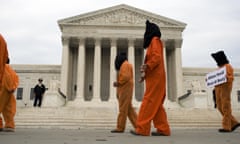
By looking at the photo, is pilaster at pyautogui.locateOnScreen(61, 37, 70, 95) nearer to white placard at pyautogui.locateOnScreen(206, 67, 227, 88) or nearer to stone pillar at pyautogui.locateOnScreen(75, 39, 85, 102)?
stone pillar at pyautogui.locateOnScreen(75, 39, 85, 102)

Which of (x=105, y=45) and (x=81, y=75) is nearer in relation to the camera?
(x=81, y=75)

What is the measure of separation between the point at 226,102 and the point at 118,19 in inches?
1236

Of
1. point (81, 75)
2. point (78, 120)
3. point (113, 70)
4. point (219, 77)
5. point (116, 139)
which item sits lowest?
point (78, 120)

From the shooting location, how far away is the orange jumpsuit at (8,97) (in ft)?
26.8

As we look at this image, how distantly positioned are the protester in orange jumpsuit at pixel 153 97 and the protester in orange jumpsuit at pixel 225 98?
10.4ft

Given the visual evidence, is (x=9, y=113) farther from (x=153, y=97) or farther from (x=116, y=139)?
(x=153, y=97)

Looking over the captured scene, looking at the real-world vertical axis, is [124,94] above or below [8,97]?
above

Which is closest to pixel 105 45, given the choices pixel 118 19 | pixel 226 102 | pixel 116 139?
pixel 118 19

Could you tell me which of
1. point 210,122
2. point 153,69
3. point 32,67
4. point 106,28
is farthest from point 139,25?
point 153,69

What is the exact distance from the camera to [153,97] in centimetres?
636

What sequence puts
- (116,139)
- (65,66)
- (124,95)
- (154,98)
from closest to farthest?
(116,139), (154,98), (124,95), (65,66)

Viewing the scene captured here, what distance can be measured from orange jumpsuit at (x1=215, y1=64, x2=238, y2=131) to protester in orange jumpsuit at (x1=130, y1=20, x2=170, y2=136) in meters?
3.16

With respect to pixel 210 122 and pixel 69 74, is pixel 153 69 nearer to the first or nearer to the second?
pixel 210 122

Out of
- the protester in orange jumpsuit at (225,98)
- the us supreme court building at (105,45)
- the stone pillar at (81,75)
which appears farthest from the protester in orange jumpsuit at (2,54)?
the stone pillar at (81,75)
